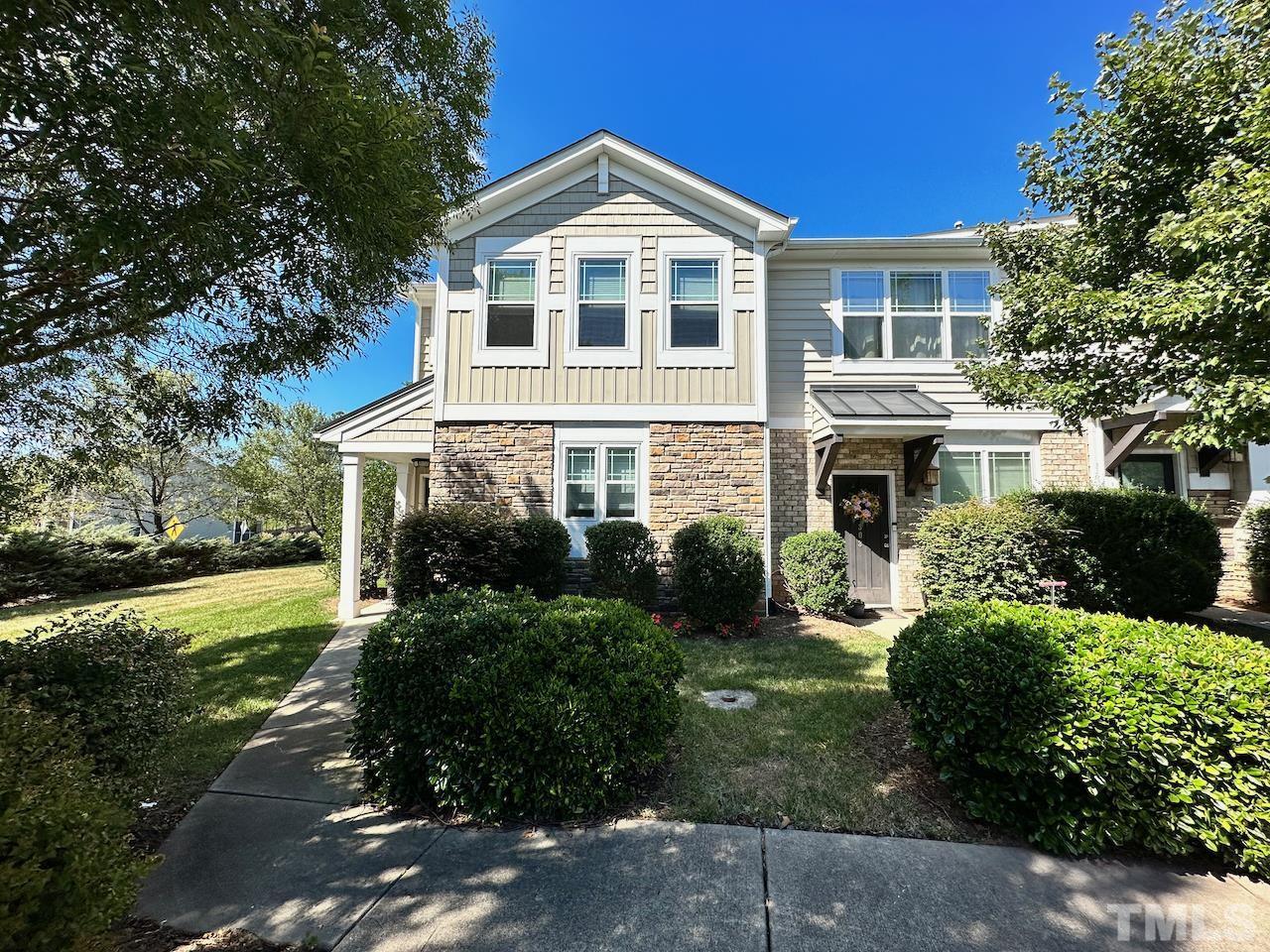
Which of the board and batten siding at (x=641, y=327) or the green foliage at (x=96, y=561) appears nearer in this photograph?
the board and batten siding at (x=641, y=327)

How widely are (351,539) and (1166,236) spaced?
9.97m

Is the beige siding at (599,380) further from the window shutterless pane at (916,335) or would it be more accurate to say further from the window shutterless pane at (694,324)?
the window shutterless pane at (916,335)

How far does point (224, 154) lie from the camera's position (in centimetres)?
241

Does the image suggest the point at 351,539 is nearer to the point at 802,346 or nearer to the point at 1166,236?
the point at 802,346

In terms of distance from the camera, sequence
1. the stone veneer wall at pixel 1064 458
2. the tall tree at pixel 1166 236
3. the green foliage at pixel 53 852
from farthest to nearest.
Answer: the stone veneer wall at pixel 1064 458 → the tall tree at pixel 1166 236 → the green foliage at pixel 53 852

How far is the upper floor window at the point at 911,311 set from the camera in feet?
30.7

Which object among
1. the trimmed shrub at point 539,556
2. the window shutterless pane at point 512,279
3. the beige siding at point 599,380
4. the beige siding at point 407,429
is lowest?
the trimmed shrub at point 539,556

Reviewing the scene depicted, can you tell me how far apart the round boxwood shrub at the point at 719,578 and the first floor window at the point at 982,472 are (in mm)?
4101

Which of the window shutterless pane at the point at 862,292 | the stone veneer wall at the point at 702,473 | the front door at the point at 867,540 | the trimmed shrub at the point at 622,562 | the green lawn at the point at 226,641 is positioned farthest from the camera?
the window shutterless pane at the point at 862,292

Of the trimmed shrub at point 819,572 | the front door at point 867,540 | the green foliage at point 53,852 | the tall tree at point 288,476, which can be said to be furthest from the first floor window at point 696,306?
the tall tree at point 288,476

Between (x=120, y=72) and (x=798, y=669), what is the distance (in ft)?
21.6

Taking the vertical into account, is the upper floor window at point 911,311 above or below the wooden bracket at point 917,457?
above

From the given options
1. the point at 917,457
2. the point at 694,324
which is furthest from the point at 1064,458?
the point at 694,324

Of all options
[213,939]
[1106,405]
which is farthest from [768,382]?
[213,939]
